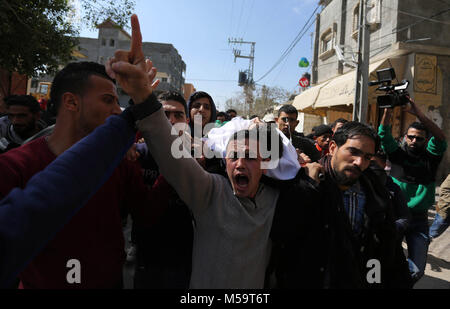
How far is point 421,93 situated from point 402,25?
8.35 ft

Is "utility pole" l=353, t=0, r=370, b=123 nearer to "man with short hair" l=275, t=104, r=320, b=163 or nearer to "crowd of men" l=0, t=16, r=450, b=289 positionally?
"man with short hair" l=275, t=104, r=320, b=163

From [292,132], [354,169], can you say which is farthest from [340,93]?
[354,169]

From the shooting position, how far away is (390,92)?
346cm

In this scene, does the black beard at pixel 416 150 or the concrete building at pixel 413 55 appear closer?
→ the black beard at pixel 416 150

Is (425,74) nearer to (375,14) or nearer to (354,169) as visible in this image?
(375,14)

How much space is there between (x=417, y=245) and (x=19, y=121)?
Result: 470 centimetres

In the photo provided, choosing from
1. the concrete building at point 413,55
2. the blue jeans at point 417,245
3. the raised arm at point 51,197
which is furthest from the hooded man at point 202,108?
the concrete building at point 413,55

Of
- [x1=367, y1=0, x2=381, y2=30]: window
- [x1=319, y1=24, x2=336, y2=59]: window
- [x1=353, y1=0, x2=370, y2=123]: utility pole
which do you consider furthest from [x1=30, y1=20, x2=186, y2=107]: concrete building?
[x1=353, y1=0, x2=370, y2=123]: utility pole

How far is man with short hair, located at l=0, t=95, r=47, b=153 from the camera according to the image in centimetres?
328

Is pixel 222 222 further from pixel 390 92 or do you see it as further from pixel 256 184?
pixel 390 92

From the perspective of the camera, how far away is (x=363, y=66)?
8867 mm

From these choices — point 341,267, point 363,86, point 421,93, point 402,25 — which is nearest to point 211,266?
point 341,267

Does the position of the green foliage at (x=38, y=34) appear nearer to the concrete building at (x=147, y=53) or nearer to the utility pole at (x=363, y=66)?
the utility pole at (x=363, y=66)

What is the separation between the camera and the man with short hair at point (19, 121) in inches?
129
